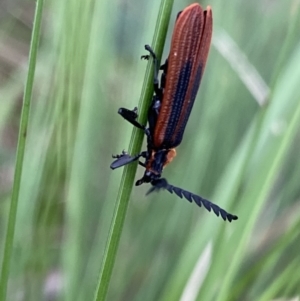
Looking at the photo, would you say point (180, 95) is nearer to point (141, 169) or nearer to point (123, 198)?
point (123, 198)

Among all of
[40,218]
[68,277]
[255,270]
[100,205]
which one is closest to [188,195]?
[255,270]

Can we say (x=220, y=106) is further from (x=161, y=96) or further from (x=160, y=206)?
(x=161, y=96)

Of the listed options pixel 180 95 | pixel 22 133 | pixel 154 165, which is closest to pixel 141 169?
pixel 154 165

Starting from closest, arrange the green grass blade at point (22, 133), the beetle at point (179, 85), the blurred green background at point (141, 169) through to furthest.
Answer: the green grass blade at point (22, 133) → the beetle at point (179, 85) → the blurred green background at point (141, 169)

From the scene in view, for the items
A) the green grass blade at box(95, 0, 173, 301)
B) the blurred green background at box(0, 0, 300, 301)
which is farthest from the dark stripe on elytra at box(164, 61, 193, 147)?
the green grass blade at box(95, 0, 173, 301)

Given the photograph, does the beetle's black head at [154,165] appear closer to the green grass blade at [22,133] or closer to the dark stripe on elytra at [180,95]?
the dark stripe on elytra at [180,95]

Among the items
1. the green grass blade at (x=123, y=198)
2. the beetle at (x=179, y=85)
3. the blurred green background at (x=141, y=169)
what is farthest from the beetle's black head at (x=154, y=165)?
the green grass blade at (x=123, y=198)
